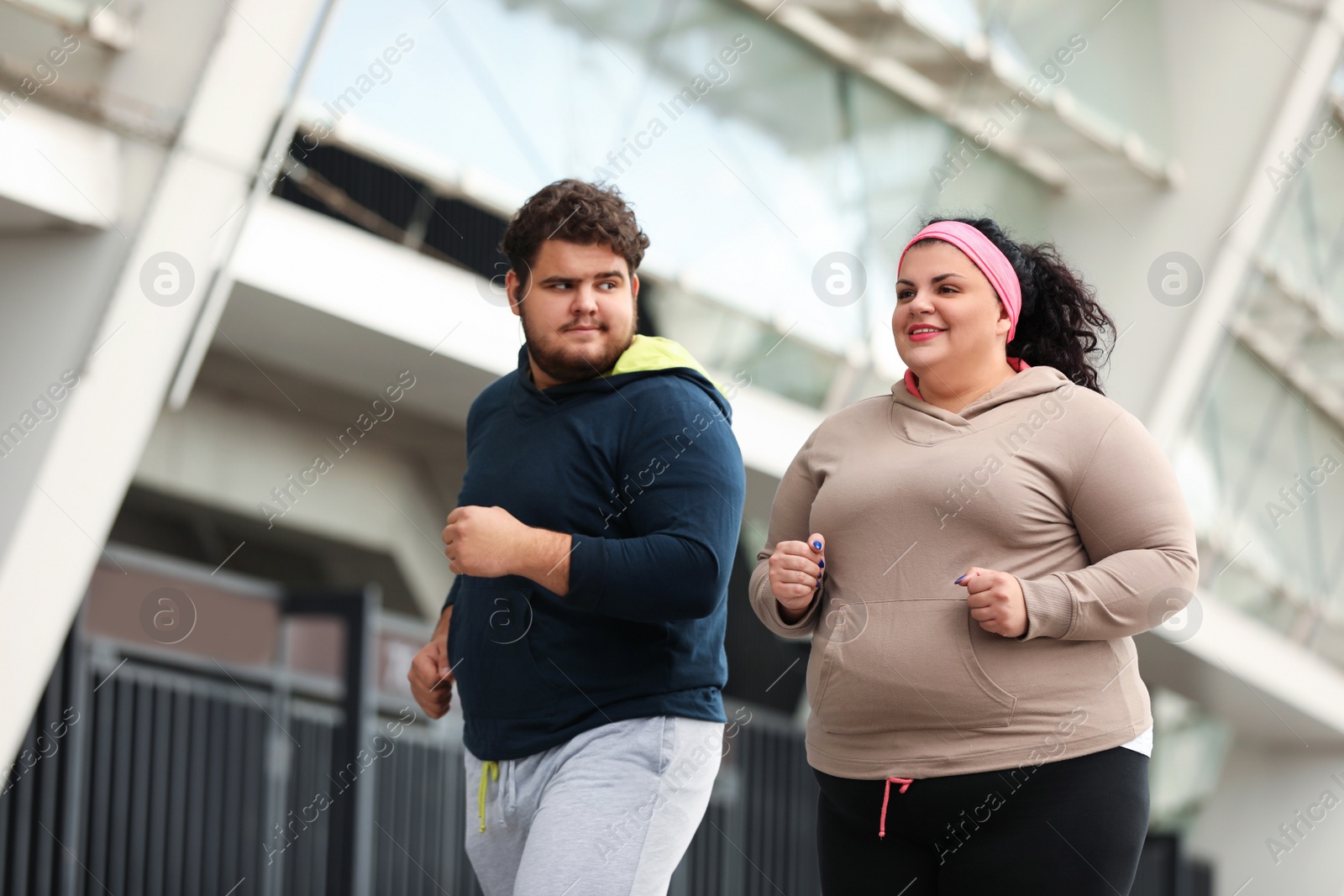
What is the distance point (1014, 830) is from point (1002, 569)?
0.38 m

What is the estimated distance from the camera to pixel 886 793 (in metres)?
2.13

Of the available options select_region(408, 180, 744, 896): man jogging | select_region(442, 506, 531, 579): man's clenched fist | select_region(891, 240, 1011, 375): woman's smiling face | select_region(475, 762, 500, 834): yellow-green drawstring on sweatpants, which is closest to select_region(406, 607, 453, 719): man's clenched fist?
select_region(408, 180, 744, 896): man jogging

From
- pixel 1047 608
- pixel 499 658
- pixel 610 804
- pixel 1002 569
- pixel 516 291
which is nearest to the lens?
pixel 1047 608

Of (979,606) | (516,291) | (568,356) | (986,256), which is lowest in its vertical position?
(979,606)

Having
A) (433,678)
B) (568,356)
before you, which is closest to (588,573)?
(568,356)

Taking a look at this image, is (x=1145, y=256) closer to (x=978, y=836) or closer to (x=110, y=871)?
(x=110, y=871)

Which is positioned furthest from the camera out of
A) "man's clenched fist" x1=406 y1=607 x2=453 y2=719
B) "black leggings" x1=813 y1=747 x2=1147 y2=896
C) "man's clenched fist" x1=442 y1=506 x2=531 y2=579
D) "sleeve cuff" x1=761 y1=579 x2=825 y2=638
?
"man's clenched fist" x1=406 y1=607 x2=453 y2=719

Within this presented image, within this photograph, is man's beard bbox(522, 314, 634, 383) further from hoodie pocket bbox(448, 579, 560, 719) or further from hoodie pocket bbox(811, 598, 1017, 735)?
hoodie pocket bbox(811, 598, 1017, 735)

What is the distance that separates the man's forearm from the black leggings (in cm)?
56

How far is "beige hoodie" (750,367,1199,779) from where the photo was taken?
6.75ft

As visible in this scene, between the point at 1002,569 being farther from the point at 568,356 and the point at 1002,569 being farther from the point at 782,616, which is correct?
the point at 568,356

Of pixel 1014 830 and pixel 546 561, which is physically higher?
pixel 546 561

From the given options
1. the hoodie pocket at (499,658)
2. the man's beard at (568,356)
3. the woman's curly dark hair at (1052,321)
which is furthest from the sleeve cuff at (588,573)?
the woman's curly dark hair at (1052,321)

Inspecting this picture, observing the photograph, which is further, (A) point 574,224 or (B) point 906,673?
(A) point 574,224
